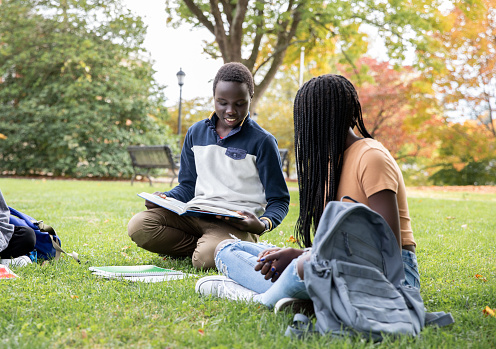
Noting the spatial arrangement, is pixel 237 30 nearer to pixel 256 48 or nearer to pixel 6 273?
pixel 256 48

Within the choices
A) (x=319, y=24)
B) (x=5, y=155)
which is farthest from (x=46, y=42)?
(x=319, y=24)

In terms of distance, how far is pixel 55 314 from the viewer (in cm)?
226

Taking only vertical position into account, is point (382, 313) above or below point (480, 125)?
below

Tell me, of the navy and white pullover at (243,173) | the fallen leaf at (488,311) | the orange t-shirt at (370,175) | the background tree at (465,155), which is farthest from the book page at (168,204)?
the background tree at (465,155)

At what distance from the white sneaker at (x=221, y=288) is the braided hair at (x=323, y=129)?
23.1 inches

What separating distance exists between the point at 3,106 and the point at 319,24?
39.1 feet

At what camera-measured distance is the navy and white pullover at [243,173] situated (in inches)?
135

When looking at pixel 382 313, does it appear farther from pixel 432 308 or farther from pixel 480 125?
pixel 480 125

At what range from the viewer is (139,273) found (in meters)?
3.06

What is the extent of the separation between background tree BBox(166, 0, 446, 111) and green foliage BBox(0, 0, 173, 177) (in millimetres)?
6105

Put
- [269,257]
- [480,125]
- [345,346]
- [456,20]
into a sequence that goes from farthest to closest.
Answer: [480,125], [456,20], [269,257], [345,346]

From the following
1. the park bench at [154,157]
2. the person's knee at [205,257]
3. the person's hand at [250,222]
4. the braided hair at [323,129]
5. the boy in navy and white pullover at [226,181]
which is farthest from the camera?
the park bench at [154,157]

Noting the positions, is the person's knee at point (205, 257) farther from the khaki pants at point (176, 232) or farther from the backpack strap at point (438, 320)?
the backpack strap at point (438, 320)

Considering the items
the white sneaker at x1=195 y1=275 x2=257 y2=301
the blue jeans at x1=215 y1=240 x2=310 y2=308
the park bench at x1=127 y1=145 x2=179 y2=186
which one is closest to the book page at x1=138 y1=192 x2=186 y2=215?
the blue jeans at x1=215 y1=240 x2=310 y2=308
